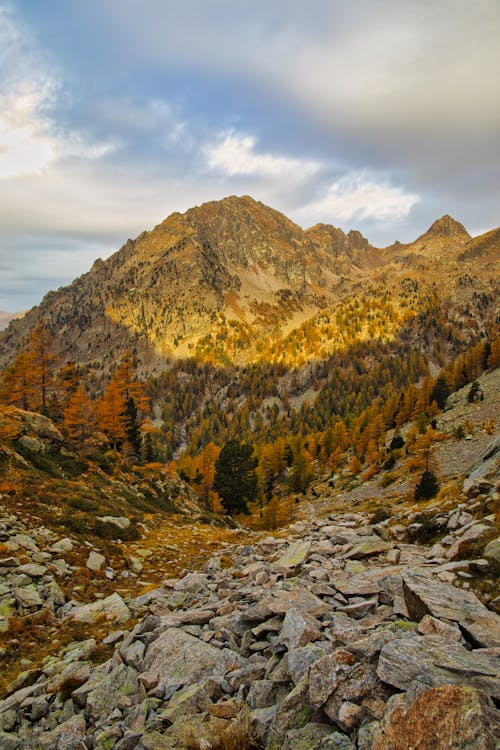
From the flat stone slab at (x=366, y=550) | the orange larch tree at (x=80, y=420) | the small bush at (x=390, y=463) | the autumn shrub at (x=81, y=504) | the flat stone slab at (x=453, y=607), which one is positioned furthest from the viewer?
the small bush at (x=390, y=463)

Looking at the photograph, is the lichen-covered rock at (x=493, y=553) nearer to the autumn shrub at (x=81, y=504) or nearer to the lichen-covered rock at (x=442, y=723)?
the lichen-covered rock at (x=442, y=723)

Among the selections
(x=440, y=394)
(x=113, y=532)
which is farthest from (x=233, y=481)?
(x=440, y=394)

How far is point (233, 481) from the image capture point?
48688 millimetres

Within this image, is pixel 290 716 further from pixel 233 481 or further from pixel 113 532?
pixel 233 481


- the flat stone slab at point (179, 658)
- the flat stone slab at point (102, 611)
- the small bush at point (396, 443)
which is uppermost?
the flat stone slab at point (179, 658)

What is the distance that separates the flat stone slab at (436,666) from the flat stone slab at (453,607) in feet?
2.71

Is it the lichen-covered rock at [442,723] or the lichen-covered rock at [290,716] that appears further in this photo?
the lichen-covered rock at [290,716]

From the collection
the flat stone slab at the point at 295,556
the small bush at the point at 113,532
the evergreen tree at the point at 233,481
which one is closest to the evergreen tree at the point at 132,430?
the evergreen tree at the point at 233,481

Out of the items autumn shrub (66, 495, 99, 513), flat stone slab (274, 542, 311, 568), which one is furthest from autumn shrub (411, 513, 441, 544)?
autumn shrub (66, 495, 99, 513)

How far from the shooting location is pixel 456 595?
23.1ft

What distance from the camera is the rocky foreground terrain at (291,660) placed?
14.1ft

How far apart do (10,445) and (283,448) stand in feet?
230

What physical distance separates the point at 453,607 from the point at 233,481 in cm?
4370

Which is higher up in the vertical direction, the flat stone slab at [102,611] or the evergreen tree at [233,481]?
the flat stone slab at [102,611]
